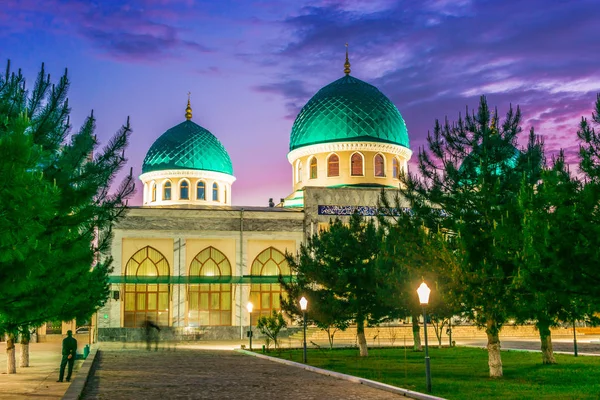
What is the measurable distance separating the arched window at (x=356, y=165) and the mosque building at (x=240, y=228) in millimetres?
60

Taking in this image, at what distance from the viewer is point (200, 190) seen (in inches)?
1780

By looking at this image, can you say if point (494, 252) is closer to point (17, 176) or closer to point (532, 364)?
point (532, 364)

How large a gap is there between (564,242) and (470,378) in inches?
220

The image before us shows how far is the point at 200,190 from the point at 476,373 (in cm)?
3029

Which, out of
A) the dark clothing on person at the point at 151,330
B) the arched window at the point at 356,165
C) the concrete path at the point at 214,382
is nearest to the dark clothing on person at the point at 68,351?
the concrete path at the point at 214,382

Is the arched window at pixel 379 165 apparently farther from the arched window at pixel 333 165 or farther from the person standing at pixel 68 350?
the person standing at pixel 68 350

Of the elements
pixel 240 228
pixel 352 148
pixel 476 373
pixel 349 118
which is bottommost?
pixel 476 373

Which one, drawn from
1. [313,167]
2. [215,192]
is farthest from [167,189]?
[313,167]

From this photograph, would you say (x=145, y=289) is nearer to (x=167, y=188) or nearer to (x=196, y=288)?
(x=196, y=288)

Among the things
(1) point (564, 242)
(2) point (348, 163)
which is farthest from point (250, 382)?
(2) point (348, 163)

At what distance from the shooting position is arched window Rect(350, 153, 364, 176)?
4203 cm

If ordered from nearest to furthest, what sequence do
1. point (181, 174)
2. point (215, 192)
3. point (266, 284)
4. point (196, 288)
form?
point (196, 288)
point (266, 284)
point (181, 174)
point (215, 192)

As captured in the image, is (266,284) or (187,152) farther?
(187,152)

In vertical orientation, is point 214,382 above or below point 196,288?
below
